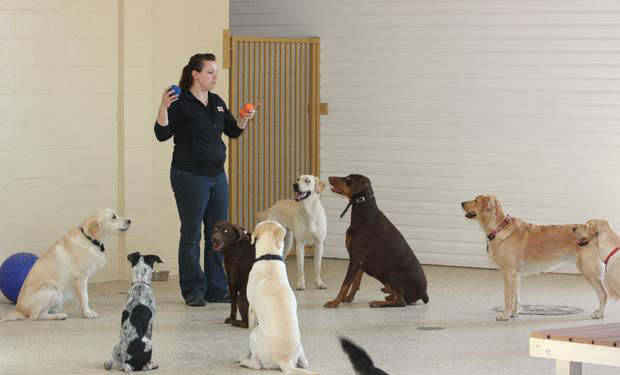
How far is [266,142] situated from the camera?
9.87m

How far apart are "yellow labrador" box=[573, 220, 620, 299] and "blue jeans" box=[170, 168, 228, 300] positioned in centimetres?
235

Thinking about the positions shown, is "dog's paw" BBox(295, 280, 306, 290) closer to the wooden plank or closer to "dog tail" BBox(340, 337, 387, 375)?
the wooden plank

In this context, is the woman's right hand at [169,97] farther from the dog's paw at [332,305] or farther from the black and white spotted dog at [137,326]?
the dog's paw at [332,305]

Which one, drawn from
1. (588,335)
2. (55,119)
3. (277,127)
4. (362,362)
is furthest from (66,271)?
(362,362)

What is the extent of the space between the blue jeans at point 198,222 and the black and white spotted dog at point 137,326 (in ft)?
5.74

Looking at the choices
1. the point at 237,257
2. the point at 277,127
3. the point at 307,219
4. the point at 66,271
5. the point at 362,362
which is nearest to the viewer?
the point at 362,362

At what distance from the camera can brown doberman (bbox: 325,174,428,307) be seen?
7414 mm

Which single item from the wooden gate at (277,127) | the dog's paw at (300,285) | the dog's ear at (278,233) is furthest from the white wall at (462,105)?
the dog's ear at (278,233)

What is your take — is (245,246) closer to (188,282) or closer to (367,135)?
(188,282)

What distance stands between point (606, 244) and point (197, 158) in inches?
105

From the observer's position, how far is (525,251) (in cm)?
706

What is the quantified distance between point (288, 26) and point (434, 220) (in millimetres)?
2192

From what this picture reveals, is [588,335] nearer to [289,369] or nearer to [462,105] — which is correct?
[289,369]

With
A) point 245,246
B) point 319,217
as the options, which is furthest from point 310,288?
point 245,246
